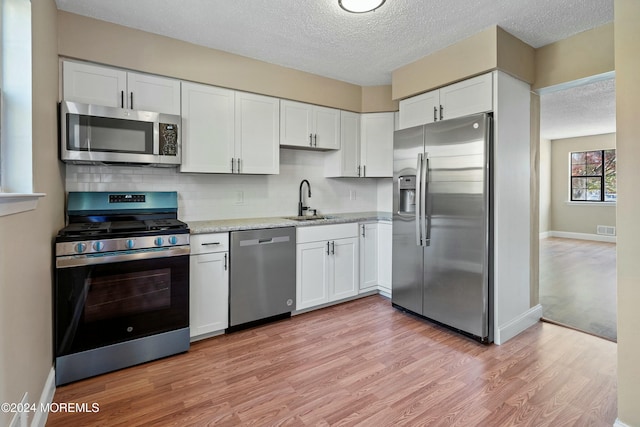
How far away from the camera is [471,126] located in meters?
2.67

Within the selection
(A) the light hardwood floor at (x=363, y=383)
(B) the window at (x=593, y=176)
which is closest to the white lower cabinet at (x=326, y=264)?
(A) the light hardwood floor at (x=363, y=383)

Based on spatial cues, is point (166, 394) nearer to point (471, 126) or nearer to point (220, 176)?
point (220, 176)

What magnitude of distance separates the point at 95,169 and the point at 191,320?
4.77 ft

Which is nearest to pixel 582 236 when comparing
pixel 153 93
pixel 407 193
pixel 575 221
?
pixel 575 221

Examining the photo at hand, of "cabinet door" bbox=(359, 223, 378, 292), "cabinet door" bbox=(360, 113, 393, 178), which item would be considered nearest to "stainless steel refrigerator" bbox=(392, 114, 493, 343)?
"cabinet door" bbox=(359, 223, 378, 292)

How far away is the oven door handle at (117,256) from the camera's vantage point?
2070mm

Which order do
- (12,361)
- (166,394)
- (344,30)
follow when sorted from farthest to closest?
1. (344,30)
2. (166,394)
3. (12,361)

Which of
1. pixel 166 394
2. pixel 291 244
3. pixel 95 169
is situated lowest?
pixel 166 394

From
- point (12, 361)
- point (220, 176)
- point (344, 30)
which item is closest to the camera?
point (12, 361)

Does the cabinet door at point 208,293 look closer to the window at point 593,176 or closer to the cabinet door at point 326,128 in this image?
the cabinet door at point 326,128

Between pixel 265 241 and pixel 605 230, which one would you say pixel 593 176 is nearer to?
pixel 605 230

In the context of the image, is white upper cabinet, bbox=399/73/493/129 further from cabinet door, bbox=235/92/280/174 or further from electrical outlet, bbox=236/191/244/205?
electrical outlet, bbox=236/191/244/205

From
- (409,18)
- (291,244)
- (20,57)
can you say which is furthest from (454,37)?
(20,57)

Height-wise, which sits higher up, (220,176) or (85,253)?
(220,176)
